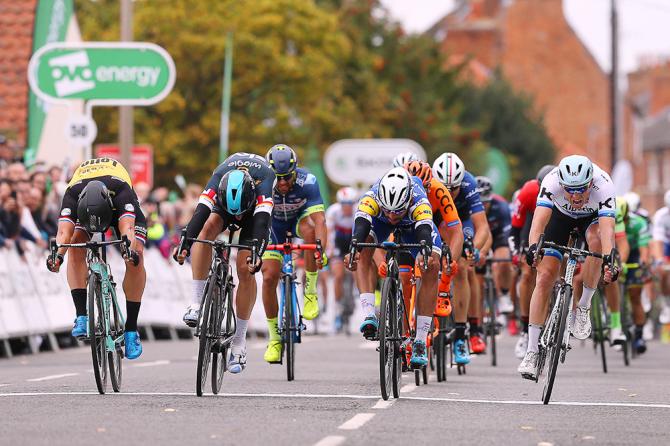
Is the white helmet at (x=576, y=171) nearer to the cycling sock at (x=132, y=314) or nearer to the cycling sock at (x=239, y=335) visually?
the cycling sock at (x=239, y=335)

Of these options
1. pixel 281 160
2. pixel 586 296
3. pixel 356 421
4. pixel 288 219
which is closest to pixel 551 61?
pixel 288 219

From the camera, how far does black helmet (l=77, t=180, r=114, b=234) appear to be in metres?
13.3

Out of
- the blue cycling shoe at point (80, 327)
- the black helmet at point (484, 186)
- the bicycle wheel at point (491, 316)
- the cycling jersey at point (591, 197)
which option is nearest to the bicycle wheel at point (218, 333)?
the blue cycling shoe at point (80, 327)

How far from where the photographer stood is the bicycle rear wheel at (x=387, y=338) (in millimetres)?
12961

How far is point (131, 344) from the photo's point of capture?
13.8 metres

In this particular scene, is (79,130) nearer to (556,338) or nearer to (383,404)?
(556,338)

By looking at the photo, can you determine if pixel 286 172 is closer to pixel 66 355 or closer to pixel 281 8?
pixel 66 355

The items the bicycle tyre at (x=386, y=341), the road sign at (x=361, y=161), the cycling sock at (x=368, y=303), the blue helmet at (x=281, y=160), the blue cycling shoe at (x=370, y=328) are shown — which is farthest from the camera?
the road sign at (x=361, y=161)

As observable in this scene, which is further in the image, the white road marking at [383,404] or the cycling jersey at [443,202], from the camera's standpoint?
the cycling jersey at [443,202]

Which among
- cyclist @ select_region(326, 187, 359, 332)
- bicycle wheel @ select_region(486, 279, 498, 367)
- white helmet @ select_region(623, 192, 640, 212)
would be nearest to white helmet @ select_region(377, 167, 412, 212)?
bicycle wheel @ select_region(486, 279, 498, 367)

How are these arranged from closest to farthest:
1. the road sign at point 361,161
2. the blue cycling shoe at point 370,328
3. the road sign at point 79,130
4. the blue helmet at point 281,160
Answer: the blue cycling shoe at point 370,328 < the blue helmet at point 281,160 < the road sign at point 79,130 < the road sign at point 361,161

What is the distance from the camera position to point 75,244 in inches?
523

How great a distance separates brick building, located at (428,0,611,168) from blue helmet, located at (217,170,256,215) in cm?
9501

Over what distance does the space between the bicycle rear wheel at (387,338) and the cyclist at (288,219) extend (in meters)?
2.32
